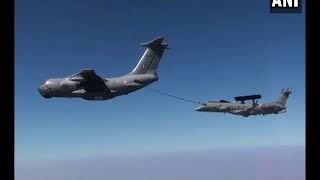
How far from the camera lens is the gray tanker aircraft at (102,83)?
7.45 feet

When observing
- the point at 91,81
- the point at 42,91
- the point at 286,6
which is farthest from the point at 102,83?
the point at 286,6

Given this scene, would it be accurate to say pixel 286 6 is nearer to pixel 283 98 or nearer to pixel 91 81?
pixel 283 98

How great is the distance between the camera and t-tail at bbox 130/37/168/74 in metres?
1.94

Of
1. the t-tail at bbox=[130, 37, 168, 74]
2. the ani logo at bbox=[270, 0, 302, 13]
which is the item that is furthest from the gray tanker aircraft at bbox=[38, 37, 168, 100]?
the ani logo at bbox=[270, 0, 302, 13]

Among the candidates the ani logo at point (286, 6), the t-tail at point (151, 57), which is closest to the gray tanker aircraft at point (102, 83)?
Answer: the t-tail at point (151, 57)

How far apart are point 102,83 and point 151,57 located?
13.4 inches

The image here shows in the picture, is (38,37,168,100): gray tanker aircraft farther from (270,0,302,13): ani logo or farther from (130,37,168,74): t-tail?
(270,0,302,13): ani logo

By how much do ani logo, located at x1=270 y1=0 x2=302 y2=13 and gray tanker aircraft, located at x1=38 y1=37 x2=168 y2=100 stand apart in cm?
76
